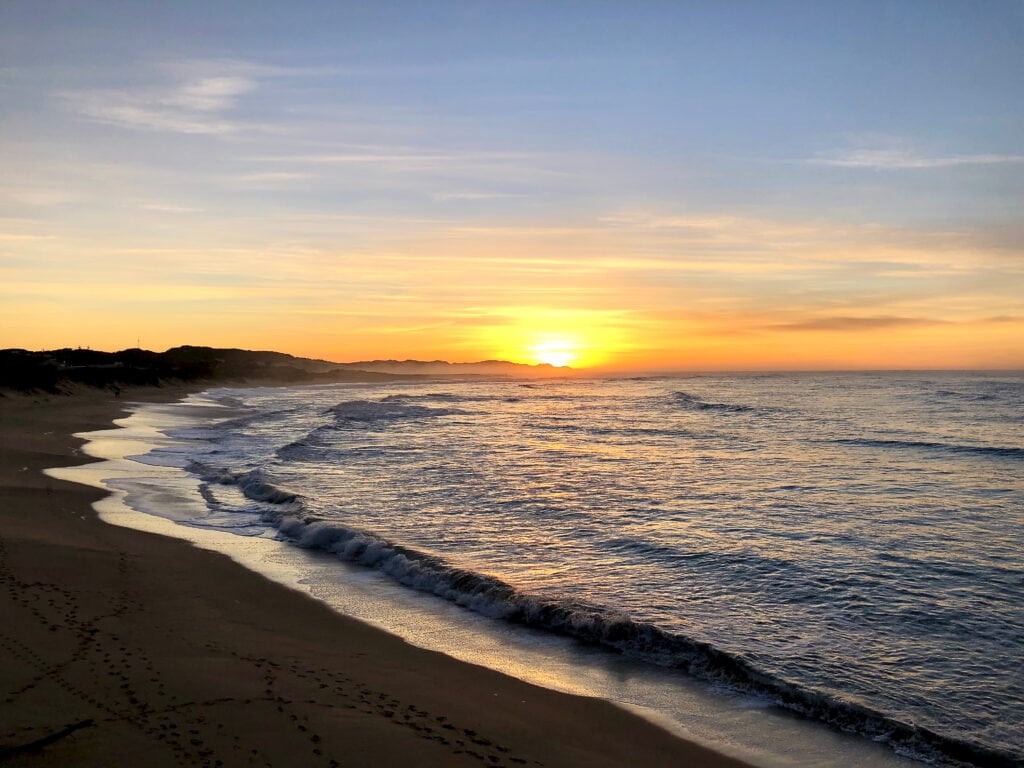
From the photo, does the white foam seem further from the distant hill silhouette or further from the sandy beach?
the distant hill silhouette

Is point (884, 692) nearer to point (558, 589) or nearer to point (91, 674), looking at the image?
point (558, 589)

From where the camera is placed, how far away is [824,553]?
11.5m

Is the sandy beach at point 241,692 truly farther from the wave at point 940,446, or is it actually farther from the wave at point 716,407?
the wave at point 716,407

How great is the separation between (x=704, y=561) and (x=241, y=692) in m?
7.53

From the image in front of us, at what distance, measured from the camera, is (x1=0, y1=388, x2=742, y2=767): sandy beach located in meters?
5.05

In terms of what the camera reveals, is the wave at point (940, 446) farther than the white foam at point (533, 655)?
Yes

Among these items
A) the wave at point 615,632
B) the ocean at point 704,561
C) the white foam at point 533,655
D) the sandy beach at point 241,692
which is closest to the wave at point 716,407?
the ocean at point 704,561

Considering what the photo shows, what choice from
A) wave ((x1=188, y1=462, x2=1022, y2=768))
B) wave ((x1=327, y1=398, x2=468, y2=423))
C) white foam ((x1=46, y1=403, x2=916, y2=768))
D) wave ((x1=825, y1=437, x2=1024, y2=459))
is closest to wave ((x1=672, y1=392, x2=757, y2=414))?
wave ((x1=327, y1=398, x2=468, y2=423))

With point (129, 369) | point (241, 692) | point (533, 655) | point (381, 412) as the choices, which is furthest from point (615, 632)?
point (129, 369)

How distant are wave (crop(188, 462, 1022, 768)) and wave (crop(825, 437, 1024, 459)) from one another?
2024 centimetres

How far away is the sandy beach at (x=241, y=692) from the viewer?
5.05 m

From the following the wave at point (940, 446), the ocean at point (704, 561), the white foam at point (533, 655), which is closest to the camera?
the white foam at point (533, 655)

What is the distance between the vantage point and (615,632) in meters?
8.29

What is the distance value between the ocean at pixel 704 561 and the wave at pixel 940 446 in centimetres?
18
